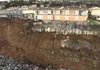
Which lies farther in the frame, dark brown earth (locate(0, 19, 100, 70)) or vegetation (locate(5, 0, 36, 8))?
vegetation (locate(5, 0, 36, 8))

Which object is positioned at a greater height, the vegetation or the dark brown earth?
the vegetation

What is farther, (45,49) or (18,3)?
(18,3)

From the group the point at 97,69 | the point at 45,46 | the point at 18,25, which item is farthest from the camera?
the point at 18,25

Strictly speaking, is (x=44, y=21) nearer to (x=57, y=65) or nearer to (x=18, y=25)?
(x=18, y=25)

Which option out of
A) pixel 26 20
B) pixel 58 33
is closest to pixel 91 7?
pixel 58 33

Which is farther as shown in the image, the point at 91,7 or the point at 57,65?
the point at 91,7

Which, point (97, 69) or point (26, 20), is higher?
point (26, 20)

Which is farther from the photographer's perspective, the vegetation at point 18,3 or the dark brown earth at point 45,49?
the vegetation at point 18,3

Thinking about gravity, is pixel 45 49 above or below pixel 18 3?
below
